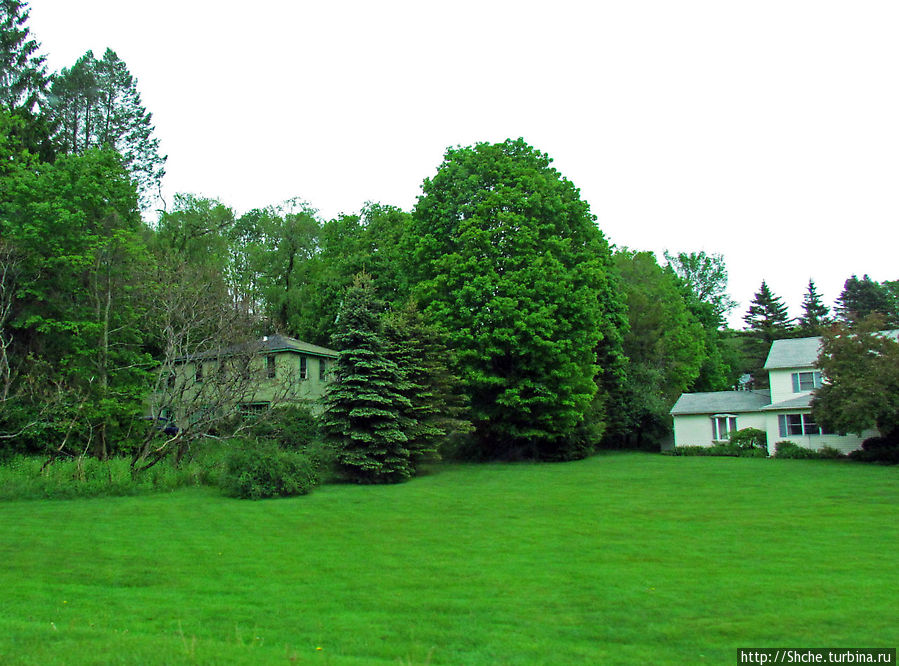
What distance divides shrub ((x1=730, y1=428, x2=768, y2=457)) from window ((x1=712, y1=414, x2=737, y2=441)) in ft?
6.42

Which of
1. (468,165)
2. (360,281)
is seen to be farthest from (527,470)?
(468,165)

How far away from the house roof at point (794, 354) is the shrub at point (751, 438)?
3457 millimetres

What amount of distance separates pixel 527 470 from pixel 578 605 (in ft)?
68.5

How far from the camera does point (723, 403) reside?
3766 centimetres

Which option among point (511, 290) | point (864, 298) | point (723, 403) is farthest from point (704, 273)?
point (511, 290)

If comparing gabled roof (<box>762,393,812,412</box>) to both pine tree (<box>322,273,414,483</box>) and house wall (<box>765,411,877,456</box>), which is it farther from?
pine tree (<box>322,273,414,483</box>)

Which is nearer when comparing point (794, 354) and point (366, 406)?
point (366, 406)

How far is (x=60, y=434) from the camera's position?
27.0 metres

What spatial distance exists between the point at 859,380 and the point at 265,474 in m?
23.1

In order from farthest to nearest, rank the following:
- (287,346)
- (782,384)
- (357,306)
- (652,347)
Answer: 1. (652,347)
2. (782,384)
3. (287,346)
4. (357,306)

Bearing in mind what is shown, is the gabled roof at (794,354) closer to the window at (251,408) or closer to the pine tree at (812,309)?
the window at (251,408)

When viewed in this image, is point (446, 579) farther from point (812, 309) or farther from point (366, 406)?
point (812, 309)

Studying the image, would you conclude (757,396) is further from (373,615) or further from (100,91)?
(100,91)

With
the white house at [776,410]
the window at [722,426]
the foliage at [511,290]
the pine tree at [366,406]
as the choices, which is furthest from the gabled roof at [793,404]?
the pine tree at [366,406]
